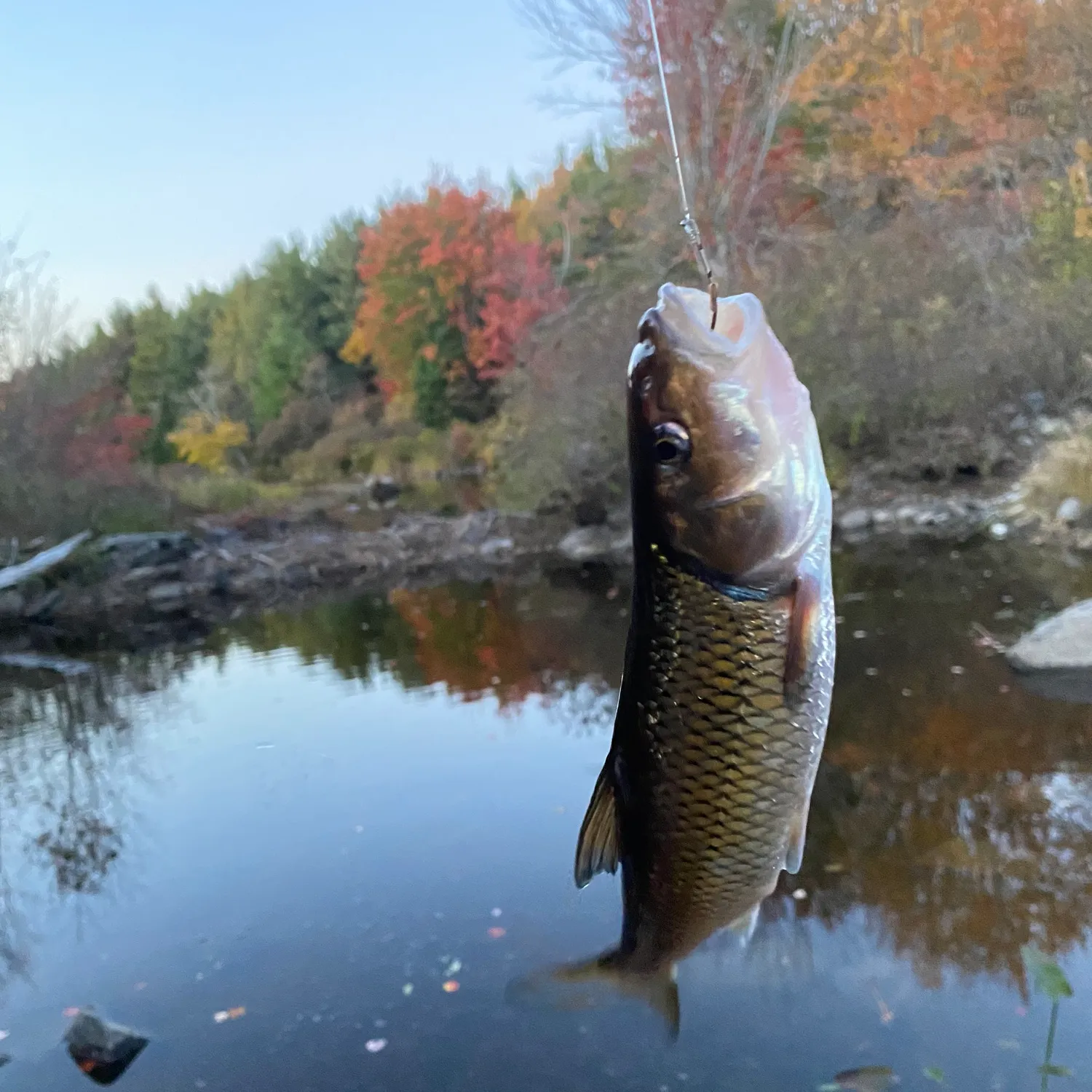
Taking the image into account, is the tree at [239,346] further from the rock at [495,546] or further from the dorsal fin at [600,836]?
the dorsal fin at [600,836]

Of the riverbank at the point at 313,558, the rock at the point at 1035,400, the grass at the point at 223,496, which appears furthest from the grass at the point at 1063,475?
the grass at the point at 223,496

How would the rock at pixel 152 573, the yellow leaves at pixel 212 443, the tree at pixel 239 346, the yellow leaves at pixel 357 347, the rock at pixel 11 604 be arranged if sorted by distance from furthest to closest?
the tree at pixel 239 346, the yellow leaves at pixel 212 443, the yellow leaves at pixel 357 347, the rock at pixel 152 573, the rock at pixel 11 604

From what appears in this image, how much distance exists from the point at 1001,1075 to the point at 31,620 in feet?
40.6

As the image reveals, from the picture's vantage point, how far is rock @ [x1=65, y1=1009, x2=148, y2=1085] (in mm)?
3229

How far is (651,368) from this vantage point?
113 centimetres

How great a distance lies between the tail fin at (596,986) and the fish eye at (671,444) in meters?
0.73

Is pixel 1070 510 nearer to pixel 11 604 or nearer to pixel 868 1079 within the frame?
pixel 868 1079

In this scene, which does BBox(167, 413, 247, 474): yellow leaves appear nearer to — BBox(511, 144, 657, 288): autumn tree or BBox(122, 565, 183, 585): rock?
BBox(511, 144, 657, 288): autumn tree

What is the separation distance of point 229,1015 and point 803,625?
3.30m

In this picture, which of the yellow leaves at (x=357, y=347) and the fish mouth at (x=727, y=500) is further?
the yellow leaves at (x=357, y=347)

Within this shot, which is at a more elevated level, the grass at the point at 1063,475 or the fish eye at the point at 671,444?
the fish eye at the point at 671,444

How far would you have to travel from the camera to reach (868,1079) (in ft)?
9.31

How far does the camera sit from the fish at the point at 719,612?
1107 mm

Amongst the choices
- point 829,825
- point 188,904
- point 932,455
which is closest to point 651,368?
point 829,825
